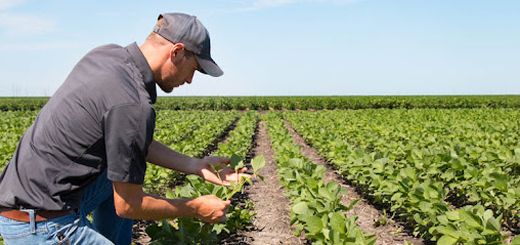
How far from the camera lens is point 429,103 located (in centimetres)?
3681

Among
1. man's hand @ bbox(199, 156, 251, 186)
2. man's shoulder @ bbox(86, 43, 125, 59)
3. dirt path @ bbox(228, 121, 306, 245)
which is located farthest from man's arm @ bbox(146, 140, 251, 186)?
dirt path @ bbox(228, 121, 306, 245)

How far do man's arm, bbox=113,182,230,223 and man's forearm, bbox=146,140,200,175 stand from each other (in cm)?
48

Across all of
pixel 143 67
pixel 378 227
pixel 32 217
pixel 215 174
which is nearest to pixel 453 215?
pixel 378 227

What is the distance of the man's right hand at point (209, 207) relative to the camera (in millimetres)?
1933

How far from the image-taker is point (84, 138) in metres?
1.63

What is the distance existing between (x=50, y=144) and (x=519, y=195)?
4121 millimetres

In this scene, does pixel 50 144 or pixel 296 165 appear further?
pixel 296 165

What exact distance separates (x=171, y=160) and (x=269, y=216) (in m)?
2.84

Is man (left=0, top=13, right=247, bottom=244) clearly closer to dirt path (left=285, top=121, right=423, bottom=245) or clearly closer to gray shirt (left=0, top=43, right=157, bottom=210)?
gray shirt (left=0, top=43, right=157, bottom=210)

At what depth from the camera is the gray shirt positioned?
5.13 feet

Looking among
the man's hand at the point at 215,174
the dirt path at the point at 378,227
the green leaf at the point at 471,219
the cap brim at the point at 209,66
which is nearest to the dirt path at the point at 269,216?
the dirt path at the point at 378,227

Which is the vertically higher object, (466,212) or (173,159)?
(173,159)

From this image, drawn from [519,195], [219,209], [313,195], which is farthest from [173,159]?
[519,195]

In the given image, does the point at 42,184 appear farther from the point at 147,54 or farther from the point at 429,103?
the point at 429,103
